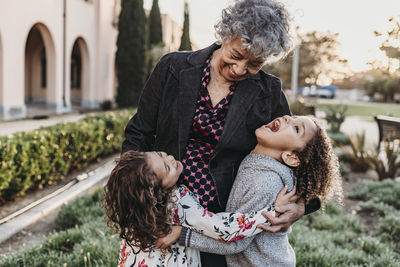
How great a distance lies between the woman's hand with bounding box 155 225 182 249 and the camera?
68.4 inches

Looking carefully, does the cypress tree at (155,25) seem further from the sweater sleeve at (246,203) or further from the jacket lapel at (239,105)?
the sweater sleeve at (246,203)

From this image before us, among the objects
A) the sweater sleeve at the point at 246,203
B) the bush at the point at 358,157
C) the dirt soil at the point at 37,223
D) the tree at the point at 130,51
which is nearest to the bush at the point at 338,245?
the dirt soil at the point at 37,223

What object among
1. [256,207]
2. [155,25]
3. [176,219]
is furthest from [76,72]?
[256,207]

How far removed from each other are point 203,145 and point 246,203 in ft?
1.25

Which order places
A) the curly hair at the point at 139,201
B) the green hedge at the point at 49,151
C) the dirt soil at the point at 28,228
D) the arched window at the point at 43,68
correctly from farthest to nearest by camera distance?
the arched window at the point at 43,68 → the green hedge at the point at 49,151 → the dirt soil at the point at 28,228 → the curly hair at the point at 139,201

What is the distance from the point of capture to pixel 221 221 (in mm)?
1708

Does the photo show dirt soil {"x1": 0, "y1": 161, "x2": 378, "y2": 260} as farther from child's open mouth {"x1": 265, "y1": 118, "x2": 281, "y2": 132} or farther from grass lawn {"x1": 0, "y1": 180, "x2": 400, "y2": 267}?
child's open mouth {"x1": 265, "y1": 118, "x2": 281, "y2": 132}

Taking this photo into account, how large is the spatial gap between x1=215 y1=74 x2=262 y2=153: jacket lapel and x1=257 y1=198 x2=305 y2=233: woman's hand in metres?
0.41

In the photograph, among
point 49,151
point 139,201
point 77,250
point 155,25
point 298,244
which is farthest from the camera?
point 155,25

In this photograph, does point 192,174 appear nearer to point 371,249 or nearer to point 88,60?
point 371,249

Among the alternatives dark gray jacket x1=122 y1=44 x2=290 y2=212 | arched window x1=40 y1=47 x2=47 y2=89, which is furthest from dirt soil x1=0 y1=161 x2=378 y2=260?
arched window x1=40 y1=47 x2=47 y2=89

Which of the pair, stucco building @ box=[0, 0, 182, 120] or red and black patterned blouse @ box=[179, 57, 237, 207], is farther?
stucco building @ box=[0, 0, 182, 120]

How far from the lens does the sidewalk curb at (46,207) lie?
418cm

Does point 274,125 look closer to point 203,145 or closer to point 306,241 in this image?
point 203,145
